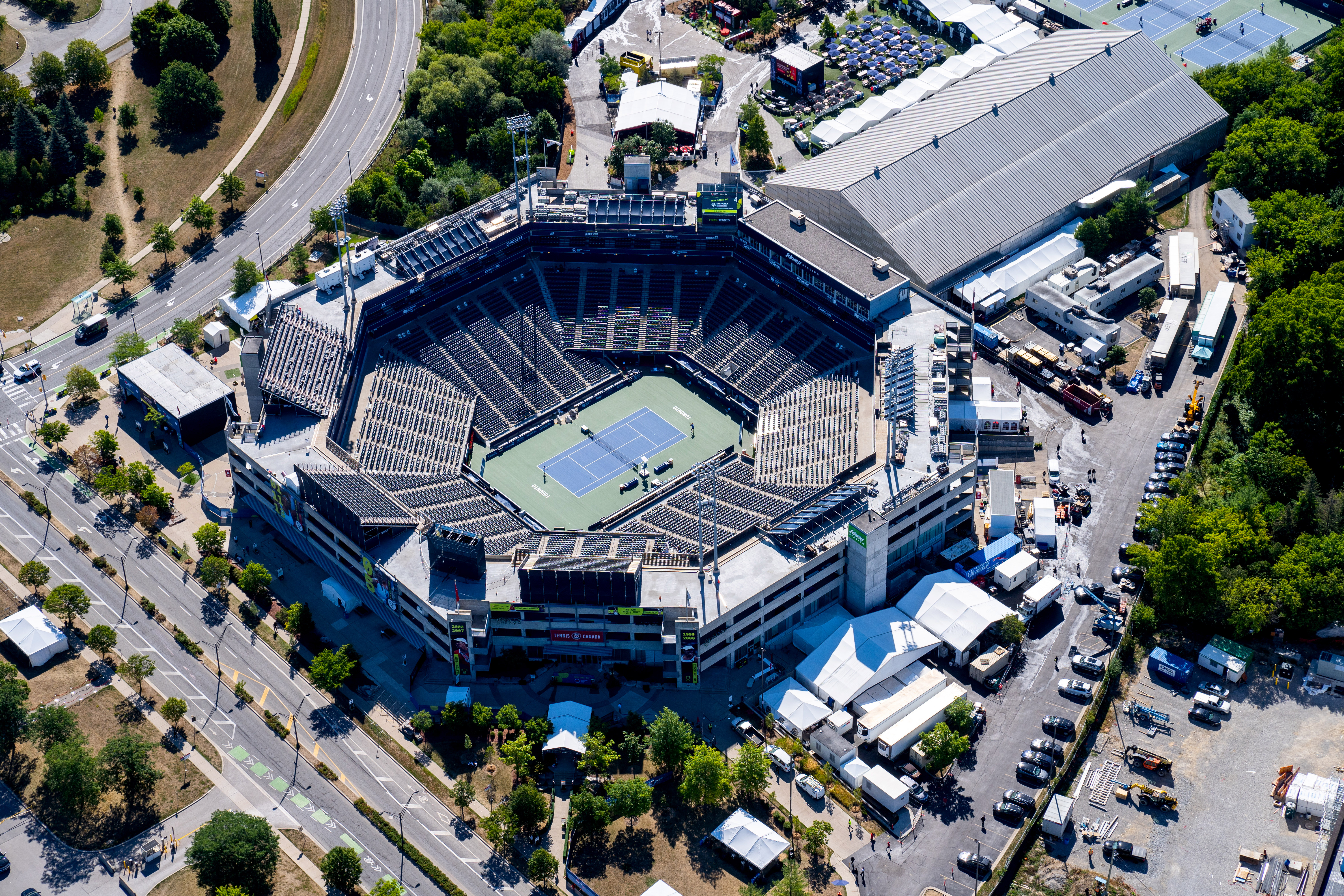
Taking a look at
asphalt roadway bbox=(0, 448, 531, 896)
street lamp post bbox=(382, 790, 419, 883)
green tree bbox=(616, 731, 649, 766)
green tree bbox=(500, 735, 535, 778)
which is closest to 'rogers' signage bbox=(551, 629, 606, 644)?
green tree bbox=(616, 731, 649, 766)

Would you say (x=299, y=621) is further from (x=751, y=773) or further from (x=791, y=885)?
(x=791, y=885)

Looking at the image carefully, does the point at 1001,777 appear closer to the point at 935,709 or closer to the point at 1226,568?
the point at 935,709

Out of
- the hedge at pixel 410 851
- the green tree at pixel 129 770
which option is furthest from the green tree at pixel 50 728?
the hedge at pixel 410 851

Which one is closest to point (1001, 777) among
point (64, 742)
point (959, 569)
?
point (959, 569)

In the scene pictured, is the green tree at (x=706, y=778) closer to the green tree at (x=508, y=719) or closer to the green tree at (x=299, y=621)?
the green tree at (x=508, y=719)

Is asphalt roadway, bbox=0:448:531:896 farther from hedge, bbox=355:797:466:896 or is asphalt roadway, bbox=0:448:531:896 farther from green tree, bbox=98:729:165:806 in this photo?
green tree, bbox=98:729:165:806
